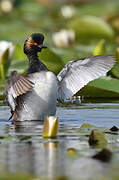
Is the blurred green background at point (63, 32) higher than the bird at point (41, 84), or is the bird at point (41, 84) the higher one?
the blurred green background at point (63, 32)

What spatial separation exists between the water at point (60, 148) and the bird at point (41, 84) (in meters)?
0.24

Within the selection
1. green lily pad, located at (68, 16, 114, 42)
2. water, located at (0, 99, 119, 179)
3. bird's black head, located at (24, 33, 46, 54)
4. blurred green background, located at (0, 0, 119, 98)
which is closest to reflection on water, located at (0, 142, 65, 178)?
water, located at (0, 99, 119, 179)

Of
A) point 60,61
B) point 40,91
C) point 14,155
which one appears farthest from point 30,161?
point 60,61

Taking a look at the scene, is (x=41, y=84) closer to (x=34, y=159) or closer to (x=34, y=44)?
(x=34, y=44)

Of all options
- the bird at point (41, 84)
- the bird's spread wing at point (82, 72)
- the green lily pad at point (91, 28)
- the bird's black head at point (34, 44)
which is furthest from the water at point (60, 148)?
the green lily pad at point (91, 28)

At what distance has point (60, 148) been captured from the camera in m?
5.58

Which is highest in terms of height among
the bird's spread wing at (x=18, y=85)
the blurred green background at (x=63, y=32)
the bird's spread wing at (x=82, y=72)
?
the blurred green background at (x=63, y=32)

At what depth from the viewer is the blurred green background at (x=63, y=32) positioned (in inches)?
383

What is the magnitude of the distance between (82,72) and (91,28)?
7.28m

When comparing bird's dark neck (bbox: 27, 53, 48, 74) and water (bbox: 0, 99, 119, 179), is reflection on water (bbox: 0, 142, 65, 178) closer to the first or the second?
water (bbox: 0, 99, 119, 179)

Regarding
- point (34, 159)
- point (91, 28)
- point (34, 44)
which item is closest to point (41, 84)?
point (34, 44)

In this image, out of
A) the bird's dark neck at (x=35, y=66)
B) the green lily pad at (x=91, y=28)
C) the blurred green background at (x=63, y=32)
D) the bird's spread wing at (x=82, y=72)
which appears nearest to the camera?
the bird's dark neck at (x=35, y=66)

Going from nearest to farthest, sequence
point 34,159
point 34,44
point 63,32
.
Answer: point 34,159 → point 34,44 → point 63,32

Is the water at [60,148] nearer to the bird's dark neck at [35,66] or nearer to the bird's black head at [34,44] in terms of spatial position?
the bird's dark neck at [35,66]
